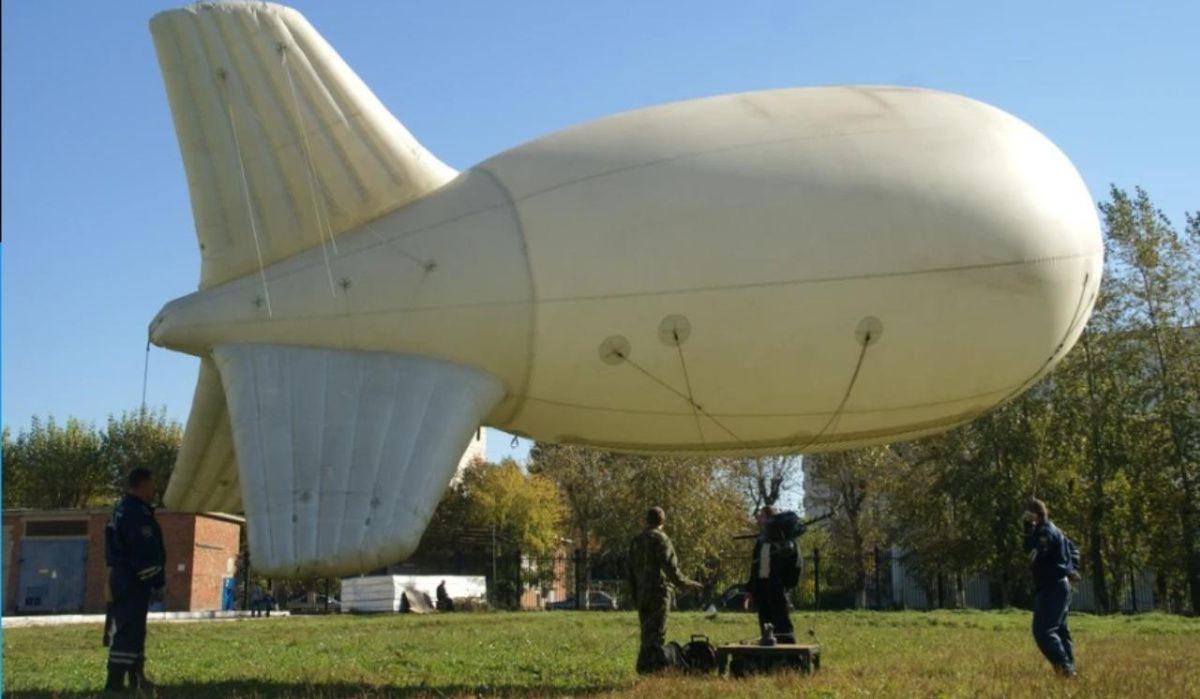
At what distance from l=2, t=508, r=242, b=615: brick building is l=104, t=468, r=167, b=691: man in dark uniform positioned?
130 ft

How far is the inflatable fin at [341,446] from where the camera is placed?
10.7 meters

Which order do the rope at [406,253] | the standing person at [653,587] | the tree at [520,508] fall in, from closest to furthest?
the rope at [406,253] → the standing person at [653,587] → the tree at [520,508]

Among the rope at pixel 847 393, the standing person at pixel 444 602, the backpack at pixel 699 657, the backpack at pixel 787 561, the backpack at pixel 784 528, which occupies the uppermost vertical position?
the rope at pixel 847 393

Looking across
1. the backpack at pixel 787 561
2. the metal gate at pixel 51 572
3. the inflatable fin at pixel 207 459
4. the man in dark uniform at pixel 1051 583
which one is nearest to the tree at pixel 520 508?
the metal gate at pixel 51 572

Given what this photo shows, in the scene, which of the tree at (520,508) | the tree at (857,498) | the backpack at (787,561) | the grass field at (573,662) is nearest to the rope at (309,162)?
the grass field at (573,662)

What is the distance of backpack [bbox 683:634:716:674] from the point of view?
41.1 feet

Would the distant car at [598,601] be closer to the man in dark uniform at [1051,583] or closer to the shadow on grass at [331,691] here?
the man in dark uniform at [1051,583]

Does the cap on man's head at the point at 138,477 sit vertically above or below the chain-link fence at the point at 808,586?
above

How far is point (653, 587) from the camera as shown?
1270 cm

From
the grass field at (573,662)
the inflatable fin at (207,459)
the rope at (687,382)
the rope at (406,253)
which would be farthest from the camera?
the inflatable fin at (207,459)

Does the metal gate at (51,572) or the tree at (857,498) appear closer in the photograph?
the metal gate at (51,572)

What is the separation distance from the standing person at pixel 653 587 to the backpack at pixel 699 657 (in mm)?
250

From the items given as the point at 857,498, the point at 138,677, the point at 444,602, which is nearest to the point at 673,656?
the point at 138,677

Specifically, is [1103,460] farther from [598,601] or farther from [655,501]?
[598,601]
